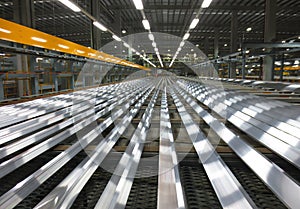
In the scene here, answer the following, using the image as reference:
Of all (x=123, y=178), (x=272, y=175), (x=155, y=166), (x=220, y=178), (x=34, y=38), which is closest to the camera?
(x=272, y=175)

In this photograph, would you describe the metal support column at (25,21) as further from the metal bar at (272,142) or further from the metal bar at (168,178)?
the metal bar at (272,142)

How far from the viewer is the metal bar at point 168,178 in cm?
99

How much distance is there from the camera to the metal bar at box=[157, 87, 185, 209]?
992 mm

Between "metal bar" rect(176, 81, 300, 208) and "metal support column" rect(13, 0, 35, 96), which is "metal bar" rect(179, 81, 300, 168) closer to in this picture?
"metal bar" rect(176, 81, 300, 208)

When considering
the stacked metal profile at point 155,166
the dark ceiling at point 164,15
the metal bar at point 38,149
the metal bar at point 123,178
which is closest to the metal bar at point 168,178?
the stacked metal profile at point 155,166

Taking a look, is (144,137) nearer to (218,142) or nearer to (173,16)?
(218,142)

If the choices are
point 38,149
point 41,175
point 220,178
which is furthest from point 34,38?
point 220,178

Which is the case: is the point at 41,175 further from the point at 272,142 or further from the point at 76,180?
the point at 272,142

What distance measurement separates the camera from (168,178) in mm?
1230

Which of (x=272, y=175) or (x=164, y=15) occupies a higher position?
(x=164, y=15)

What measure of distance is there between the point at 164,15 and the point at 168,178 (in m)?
16.3

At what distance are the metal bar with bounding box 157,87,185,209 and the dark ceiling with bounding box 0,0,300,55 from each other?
8020mm

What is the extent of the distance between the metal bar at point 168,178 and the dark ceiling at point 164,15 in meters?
8.02

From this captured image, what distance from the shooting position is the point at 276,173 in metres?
0.95
